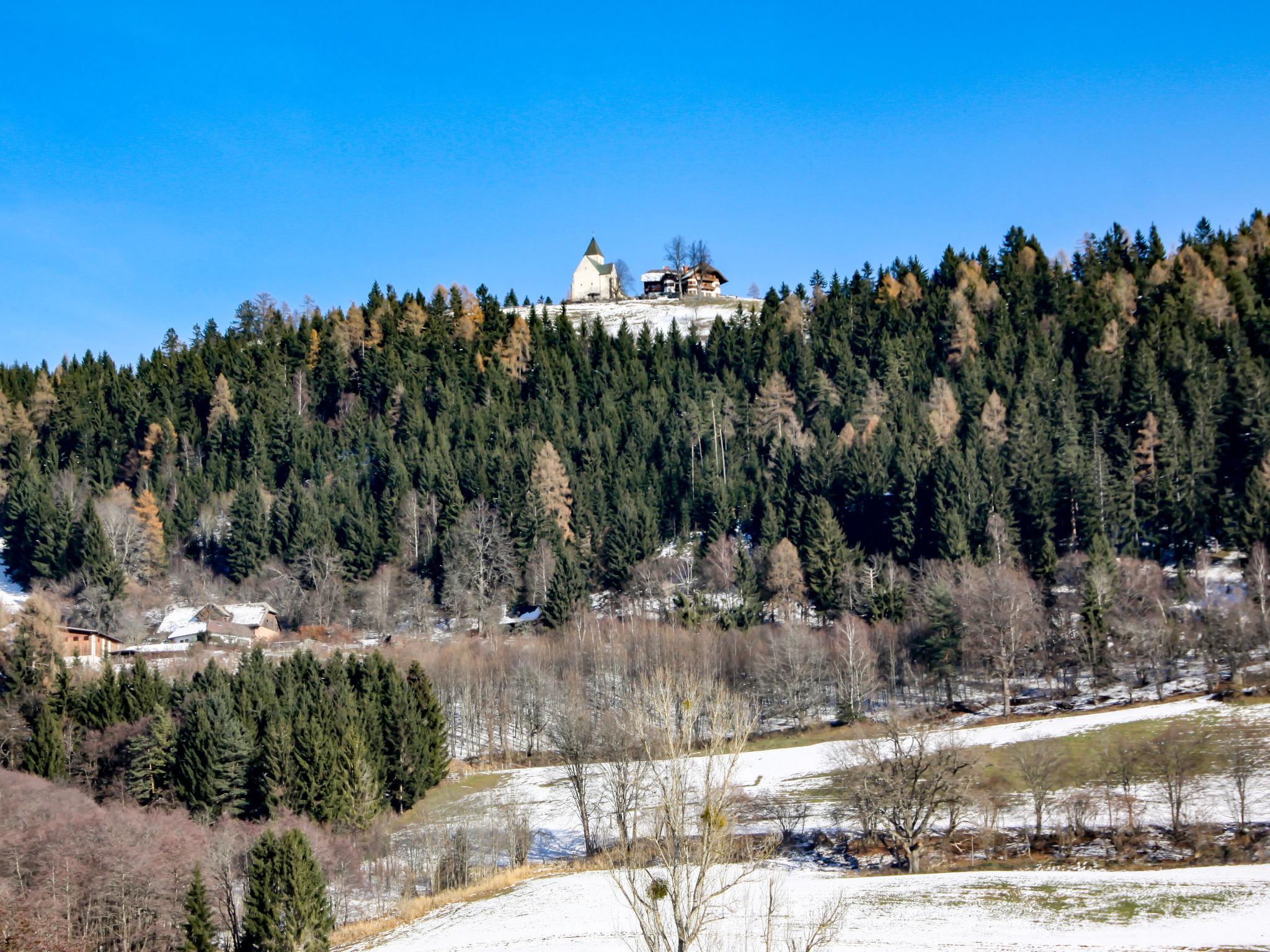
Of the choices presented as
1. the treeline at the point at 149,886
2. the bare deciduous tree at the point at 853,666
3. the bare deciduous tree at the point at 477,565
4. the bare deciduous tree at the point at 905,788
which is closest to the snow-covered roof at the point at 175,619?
the bare deciduous tree at the point at 477,565

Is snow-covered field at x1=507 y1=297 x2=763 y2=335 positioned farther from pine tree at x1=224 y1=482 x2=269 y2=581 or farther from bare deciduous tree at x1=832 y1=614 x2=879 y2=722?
bare deciduous tree at x1=832 y1=614 x2=879 y2=722

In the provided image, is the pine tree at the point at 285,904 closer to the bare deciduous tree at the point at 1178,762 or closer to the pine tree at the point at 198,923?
the pine tree at the point at 198,923

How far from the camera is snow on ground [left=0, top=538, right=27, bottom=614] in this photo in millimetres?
102312

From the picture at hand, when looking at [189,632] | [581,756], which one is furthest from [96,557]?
[581,756]

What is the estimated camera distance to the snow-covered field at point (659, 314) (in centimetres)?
18338

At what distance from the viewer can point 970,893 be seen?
40.2m

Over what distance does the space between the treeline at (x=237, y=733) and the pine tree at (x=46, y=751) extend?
75 millimetres

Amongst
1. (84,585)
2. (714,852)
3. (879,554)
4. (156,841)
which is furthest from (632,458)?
(714,852)

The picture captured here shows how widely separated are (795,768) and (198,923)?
36665 mm

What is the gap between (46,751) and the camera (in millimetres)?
62656

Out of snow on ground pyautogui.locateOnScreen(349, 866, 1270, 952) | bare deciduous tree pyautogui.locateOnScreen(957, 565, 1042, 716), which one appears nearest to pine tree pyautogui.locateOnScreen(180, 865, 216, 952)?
snow on ground pyautogui.locateOnScreen(349, 866, 1270, 952)

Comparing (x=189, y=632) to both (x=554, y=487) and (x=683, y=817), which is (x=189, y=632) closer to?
(x=554, y=487)

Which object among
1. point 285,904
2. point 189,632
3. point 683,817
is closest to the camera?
point 683,817

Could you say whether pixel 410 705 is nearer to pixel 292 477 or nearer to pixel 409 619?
Result: pixel 409 619
